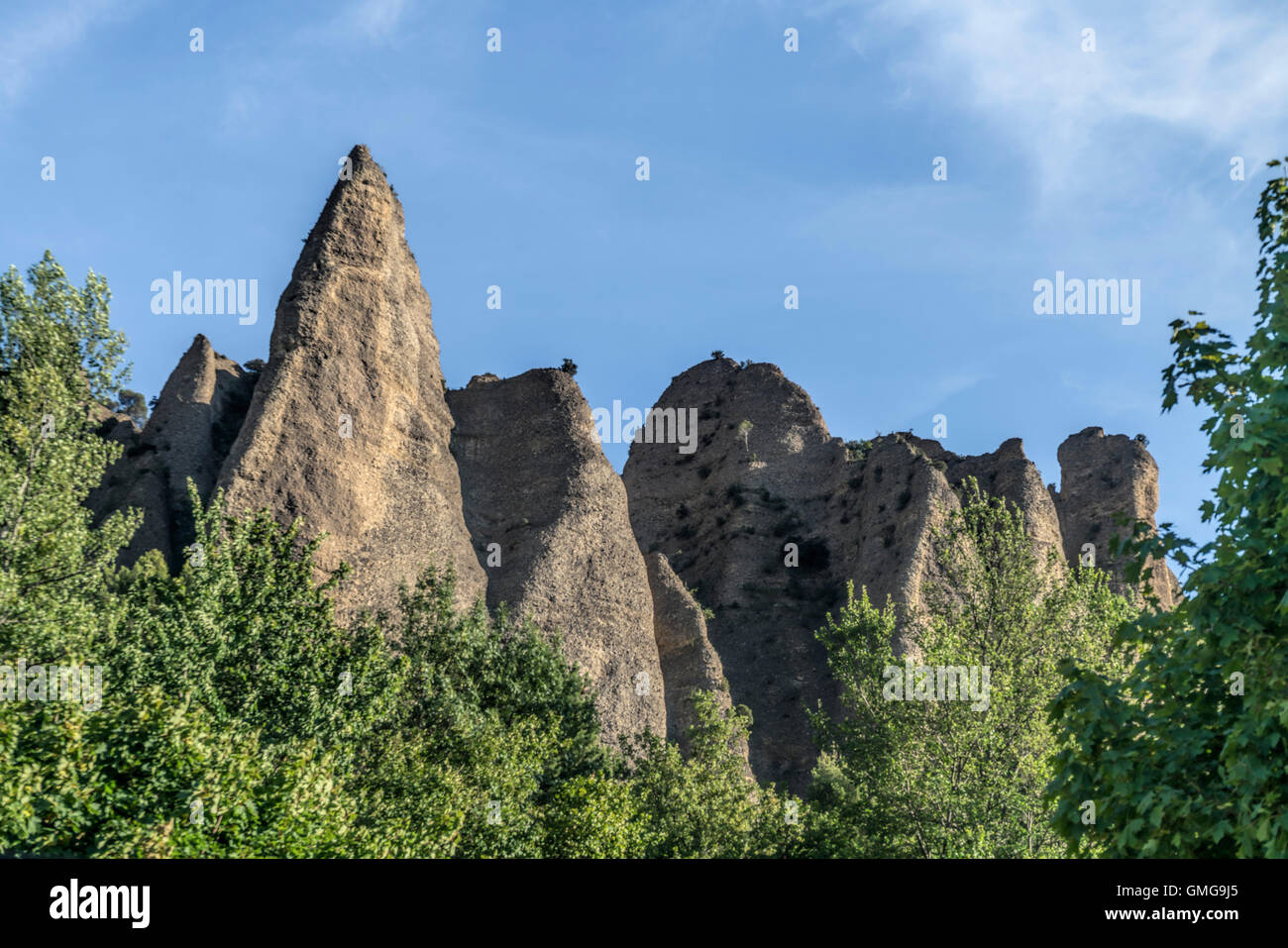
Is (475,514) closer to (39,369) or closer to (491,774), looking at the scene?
(39,369)

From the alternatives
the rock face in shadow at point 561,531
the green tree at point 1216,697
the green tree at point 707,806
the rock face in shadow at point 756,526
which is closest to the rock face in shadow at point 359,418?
the rock face in shadow at point 561,531

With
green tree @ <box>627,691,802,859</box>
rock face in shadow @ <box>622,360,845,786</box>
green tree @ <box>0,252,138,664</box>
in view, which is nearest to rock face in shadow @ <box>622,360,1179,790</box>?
rock face in shadow @ <box>622,360,845,786</box>

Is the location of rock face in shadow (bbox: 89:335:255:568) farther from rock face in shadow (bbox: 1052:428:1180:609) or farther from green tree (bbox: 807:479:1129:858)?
rock face in shadow (bbox: 1052:428:1180:609)

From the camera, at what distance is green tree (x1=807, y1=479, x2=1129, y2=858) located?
69.0ft

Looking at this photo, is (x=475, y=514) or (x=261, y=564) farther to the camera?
(x=475, y=514)

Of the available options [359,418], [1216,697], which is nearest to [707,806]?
[359,418]

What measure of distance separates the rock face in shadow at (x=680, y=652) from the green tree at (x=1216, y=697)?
3730 centimetres

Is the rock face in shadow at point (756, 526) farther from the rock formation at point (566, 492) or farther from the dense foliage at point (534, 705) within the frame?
the dense foliage at point (534, 705)

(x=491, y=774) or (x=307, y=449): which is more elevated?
(x=307, y=449)

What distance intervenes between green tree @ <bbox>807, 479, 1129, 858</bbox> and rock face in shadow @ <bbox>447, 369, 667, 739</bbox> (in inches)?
619
